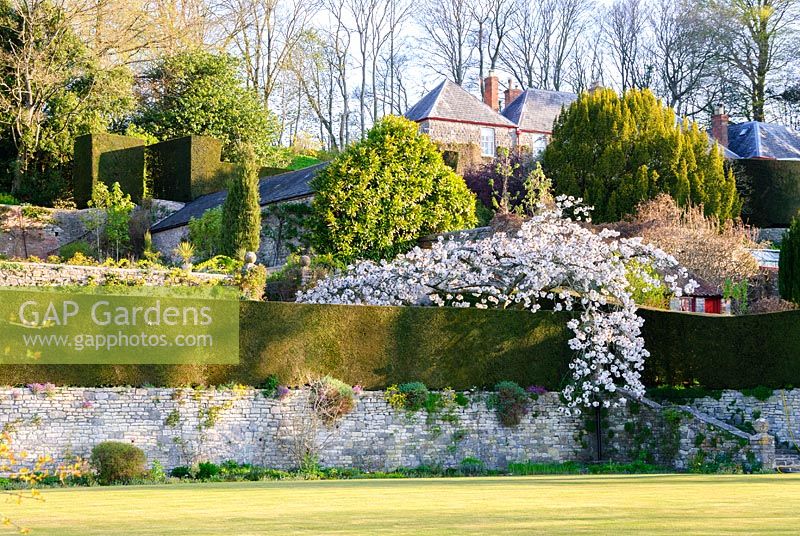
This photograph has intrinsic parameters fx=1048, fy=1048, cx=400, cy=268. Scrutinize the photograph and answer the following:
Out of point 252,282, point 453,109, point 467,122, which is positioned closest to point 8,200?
point 252,282

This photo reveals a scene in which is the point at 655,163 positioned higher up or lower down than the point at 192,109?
lower down

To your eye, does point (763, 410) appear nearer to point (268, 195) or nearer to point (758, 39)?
point (268, 195)

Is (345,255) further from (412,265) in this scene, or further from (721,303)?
(721,303)

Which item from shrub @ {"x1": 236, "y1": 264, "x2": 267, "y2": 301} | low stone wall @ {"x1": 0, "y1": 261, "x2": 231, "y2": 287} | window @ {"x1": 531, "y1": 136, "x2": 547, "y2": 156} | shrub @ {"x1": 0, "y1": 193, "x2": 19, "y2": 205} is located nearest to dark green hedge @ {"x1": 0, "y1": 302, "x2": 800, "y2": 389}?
shrub @ {"x1": 236, "y1": 264, "x2": 267, "y2": 301}

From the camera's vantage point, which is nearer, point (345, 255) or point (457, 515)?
point (457, 515)

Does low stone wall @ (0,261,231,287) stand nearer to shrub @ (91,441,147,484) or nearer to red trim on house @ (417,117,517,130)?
shrub @ (91,441,147,484)

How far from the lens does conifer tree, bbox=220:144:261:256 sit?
26.4 m

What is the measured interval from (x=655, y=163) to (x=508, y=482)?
693 inches

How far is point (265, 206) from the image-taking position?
2902 cm

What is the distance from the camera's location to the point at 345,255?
26.5 m

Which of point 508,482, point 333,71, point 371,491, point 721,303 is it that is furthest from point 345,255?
point 333,71

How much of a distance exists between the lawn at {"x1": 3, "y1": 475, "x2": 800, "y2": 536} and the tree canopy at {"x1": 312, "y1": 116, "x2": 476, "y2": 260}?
13137mm

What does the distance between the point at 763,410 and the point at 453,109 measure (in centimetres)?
2306

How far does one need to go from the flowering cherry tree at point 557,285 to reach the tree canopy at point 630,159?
23.4ft
